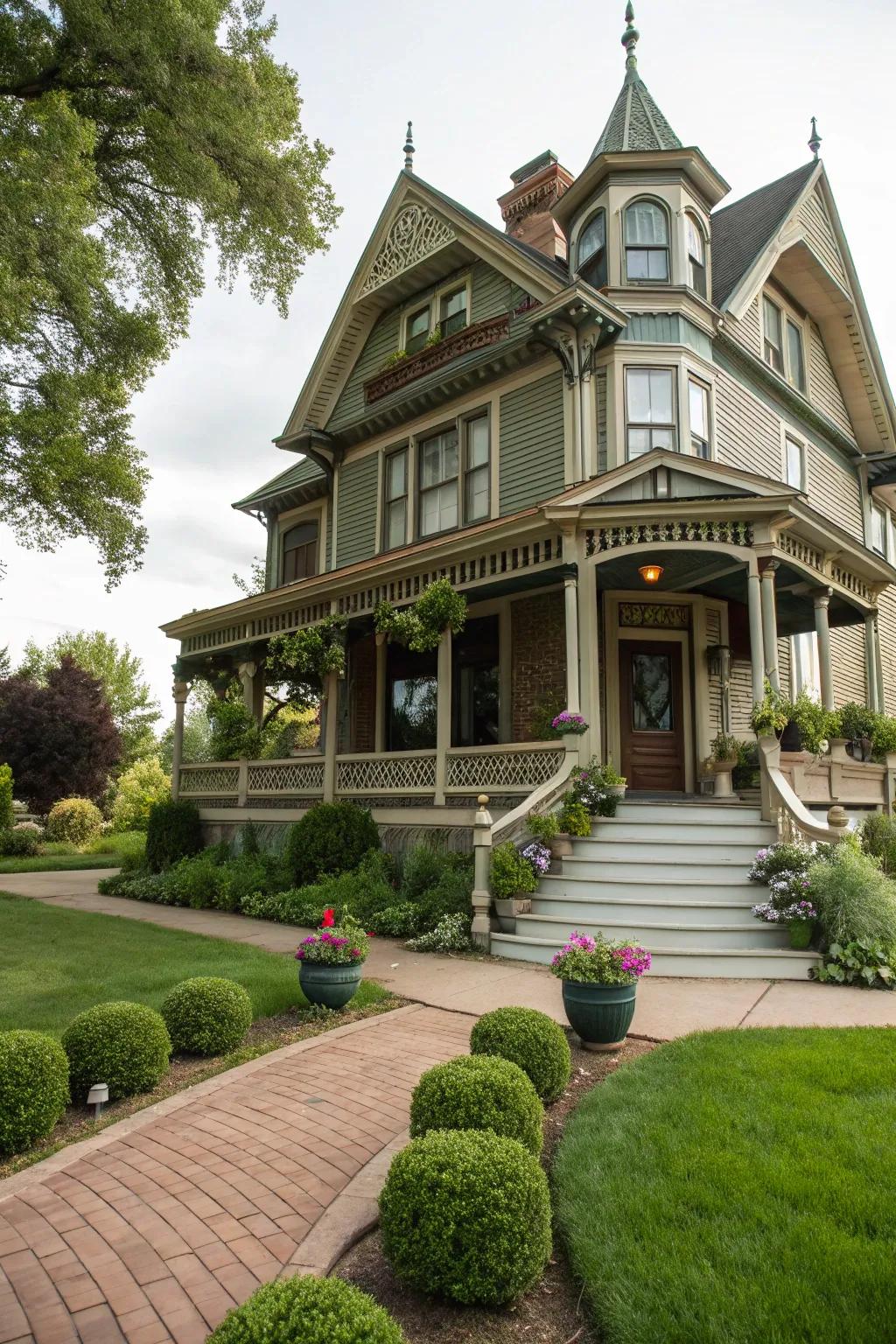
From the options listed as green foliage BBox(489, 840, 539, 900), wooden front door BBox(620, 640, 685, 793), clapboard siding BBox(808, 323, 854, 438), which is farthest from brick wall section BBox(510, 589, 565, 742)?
clapboard siding BBox(808, 323, 854, 438)

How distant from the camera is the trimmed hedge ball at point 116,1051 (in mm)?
4629

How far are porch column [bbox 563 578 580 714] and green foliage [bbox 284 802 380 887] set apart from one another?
383 cm

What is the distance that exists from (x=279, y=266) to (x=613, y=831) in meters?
11.8

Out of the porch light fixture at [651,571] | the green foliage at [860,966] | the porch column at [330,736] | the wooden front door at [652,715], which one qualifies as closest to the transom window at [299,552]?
the porch column at [330,736]

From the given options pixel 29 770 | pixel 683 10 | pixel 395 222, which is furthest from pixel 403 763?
pixel 29 770

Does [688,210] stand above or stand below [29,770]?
above

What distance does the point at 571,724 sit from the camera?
34.4 ft

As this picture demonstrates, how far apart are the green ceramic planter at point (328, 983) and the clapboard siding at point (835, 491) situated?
1403 cm

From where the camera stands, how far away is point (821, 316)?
18312mm

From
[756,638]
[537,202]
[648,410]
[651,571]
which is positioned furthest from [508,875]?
[537,202]

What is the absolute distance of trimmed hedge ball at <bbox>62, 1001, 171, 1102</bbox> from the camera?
4629 millimetres

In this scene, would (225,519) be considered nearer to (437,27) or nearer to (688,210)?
(688,210)

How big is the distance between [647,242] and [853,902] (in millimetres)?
11181

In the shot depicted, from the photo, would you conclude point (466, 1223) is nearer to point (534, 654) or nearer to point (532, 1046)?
point (532, 1046)
